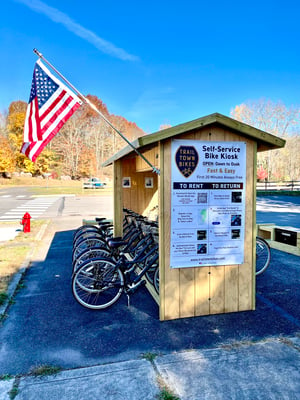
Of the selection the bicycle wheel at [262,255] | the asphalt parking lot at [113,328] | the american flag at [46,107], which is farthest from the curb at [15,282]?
the bicycle wheel at [262,255]

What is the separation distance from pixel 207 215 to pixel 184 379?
5.92 ft

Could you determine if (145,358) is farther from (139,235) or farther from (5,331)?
(139,235)

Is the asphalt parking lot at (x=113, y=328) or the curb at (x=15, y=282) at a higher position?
the curb at (x=15, y=282)

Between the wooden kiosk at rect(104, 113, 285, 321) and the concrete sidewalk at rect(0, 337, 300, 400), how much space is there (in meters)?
0.87

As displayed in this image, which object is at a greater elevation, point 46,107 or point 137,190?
→ point 46,107

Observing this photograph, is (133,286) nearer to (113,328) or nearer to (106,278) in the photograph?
(106,278)

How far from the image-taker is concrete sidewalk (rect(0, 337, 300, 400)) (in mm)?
2334

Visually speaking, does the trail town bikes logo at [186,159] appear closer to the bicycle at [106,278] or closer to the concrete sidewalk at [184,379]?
the bicycle at [106,278]

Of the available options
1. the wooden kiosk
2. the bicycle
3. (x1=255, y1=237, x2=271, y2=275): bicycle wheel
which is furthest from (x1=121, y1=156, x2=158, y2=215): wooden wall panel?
the wooden kiosk

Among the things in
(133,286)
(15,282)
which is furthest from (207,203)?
(15,282)

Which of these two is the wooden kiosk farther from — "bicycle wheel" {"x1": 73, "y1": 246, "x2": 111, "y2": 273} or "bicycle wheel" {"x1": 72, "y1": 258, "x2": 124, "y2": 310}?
"bicycle wheel" {"x1": 73, "y1": 246, "x2": 111, "y2": 273}

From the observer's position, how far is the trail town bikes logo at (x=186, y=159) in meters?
3.56

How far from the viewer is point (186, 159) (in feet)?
11.7

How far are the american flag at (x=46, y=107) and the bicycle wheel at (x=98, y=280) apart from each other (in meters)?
1.60
